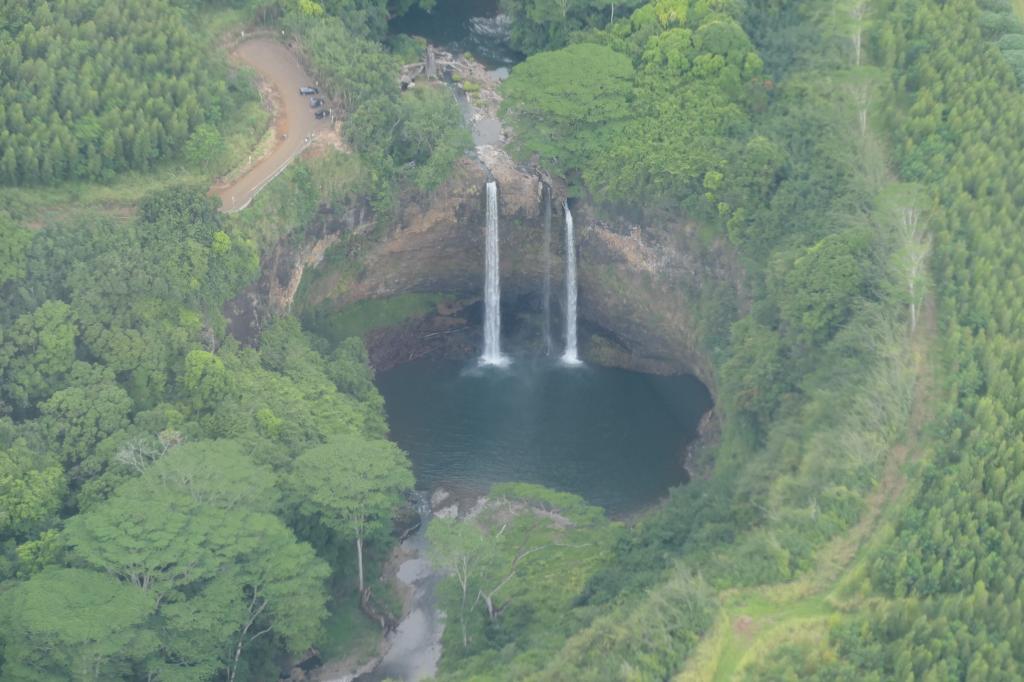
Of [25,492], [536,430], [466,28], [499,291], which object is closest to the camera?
[25,492]

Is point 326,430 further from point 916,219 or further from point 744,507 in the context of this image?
point 916,219

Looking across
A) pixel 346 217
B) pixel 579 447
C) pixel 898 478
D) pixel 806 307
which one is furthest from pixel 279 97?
pixel 898 478

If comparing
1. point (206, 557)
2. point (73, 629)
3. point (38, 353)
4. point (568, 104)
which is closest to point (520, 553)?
point (206, 557)

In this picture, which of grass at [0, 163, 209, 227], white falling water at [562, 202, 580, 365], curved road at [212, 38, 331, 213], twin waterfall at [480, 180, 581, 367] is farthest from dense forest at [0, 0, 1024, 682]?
twin waterfall at [480, 180, 581, 367]

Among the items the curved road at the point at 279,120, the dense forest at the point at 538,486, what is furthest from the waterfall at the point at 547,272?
the curved road at the point at 279,120

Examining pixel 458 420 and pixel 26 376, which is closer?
pixel 26 376

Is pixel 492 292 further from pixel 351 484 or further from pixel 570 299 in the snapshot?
pixel 351 484

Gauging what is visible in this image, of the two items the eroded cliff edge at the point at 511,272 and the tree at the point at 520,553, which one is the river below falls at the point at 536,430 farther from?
the tree at the point at 520,553
